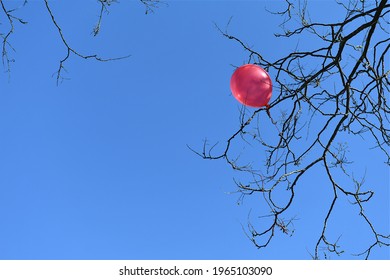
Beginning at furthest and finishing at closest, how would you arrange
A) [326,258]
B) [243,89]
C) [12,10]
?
[326,258]
[12,10]
[243,89]

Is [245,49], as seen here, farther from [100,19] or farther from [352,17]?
[100,19]

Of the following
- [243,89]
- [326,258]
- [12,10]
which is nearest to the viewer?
[243,89]

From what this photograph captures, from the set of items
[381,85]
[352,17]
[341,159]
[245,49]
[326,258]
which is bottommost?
[326,258]

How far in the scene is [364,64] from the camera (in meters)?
3.55

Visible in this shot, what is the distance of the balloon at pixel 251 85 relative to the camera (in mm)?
3207

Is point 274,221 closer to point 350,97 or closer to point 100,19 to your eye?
point 350,97

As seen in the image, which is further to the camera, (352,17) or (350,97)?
(350,97)

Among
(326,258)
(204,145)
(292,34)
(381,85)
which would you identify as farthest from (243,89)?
(326,258)

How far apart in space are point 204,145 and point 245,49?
865 mm

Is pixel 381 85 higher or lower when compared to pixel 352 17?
lower

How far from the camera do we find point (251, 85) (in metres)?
3.20

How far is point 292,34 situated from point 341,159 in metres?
1.07

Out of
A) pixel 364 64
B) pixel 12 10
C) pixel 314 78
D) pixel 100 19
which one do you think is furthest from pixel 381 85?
pixel 12 10

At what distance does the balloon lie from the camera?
3.21m
